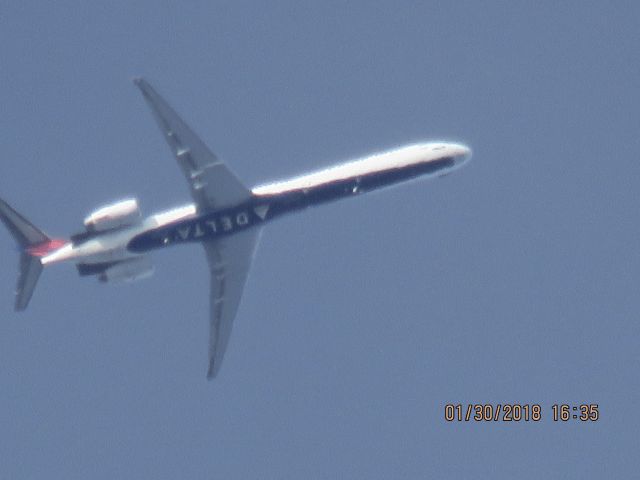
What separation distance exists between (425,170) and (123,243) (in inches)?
916

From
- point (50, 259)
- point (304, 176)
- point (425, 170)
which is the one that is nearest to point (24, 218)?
point (50, 259)

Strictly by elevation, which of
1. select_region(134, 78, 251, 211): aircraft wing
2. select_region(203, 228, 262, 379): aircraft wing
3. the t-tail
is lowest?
select_region(203, 228, 262, 379): aircraft wing

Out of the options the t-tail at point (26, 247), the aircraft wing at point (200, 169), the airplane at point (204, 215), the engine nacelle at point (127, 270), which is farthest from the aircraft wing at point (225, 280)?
the t-tail at point (26, 247)

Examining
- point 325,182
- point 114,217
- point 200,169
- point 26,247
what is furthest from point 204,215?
point 26,247

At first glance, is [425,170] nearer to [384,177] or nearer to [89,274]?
[384,177]

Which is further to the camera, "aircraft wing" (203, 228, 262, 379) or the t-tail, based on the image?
"aircraft wing" (203, 228, 262, 379)

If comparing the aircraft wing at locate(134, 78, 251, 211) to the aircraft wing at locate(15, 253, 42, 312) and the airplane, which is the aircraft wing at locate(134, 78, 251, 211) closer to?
the airplane

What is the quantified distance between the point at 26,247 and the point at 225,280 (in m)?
15.1

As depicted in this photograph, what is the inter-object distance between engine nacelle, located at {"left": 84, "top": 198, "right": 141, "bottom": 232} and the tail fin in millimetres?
5084

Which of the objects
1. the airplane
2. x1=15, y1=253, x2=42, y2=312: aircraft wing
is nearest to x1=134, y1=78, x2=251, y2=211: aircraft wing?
the airplane

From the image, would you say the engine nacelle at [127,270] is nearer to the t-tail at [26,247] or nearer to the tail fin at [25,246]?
the t-tail at [26,247]

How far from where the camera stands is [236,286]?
101 metres

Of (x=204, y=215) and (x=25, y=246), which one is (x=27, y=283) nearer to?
(x=25, y=246)

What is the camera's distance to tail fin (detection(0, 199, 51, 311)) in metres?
96.6
